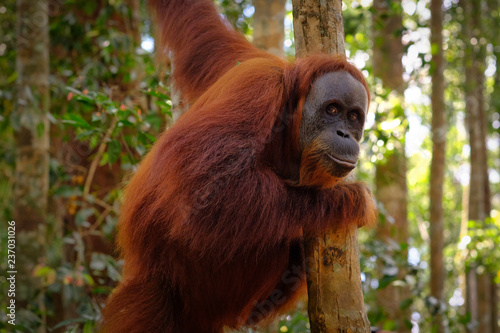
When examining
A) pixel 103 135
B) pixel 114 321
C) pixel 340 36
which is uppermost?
pixel 340 36

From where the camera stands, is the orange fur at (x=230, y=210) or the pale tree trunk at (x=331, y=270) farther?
the orange fur at (x=230, y=210)

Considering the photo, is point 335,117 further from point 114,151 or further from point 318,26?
point 114,151

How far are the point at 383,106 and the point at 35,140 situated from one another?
3247mm

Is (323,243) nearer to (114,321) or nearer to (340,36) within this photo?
(340,36)

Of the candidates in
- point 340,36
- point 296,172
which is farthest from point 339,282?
point 340,36

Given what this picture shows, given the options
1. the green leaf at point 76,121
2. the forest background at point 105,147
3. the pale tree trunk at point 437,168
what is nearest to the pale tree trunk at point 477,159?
the forest background at point 105,147

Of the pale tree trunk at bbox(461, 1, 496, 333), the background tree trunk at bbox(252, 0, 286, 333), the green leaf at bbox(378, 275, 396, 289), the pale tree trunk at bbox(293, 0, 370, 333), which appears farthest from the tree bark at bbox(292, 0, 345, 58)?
the pale tree trunk at bbox(461, 1, 496, 333)

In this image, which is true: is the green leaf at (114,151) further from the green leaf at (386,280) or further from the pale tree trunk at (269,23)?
the green leaf at (386,280)

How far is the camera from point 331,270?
6.60ft

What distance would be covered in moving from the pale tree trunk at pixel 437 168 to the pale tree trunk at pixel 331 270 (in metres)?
4.86

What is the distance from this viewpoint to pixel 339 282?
1992mm

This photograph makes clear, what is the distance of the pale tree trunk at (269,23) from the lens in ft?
14.0

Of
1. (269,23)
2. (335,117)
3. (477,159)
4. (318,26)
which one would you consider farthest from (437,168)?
(318,26)

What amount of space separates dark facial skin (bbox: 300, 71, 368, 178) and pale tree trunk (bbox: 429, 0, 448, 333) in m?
4.73
